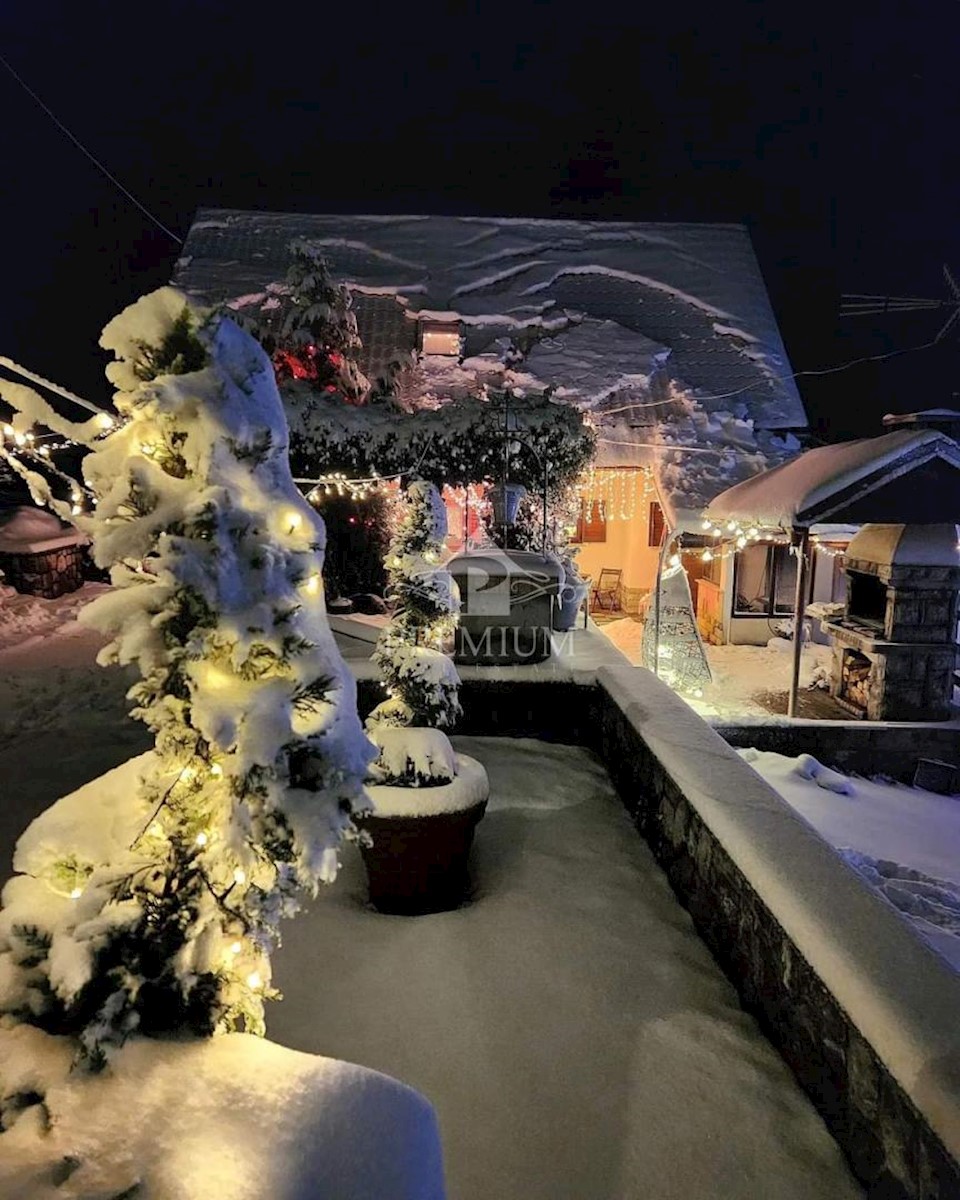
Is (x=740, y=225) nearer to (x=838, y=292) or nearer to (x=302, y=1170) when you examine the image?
(x=838, y=292)

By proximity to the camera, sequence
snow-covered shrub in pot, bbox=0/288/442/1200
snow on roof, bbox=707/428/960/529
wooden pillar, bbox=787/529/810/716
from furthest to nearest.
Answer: wooden pillar, bbox=787/529/810/716 < snow on roof, bbox=707/428/960/529 < snow-covered shrub in pot, bbox=0/288/442/1200

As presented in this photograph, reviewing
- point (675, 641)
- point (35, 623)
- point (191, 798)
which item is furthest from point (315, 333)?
point (191, 798)

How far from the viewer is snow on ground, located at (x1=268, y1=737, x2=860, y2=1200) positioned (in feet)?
8.21

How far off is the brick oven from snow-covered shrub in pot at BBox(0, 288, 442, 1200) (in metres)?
9.56

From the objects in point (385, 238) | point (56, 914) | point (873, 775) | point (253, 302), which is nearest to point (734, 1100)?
point (56, 914)

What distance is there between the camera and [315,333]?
13.0 m

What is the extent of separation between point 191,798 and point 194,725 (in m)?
0.28

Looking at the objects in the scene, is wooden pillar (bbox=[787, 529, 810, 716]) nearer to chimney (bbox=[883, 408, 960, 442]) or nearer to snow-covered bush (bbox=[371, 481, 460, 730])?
chimney (bbox=[883, 408, 960, 442])

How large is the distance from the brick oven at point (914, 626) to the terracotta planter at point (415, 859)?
7.96 meters

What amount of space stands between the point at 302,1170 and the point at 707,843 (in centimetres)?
286

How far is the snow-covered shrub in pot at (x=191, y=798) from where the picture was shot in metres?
1.79

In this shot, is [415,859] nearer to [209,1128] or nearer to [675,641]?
[209,1128]

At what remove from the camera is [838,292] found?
675 inches

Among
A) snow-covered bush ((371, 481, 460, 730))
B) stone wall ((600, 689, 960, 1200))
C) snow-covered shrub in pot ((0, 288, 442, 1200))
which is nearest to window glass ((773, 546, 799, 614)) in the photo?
stone wall ((600, 689, 960, 1200))
